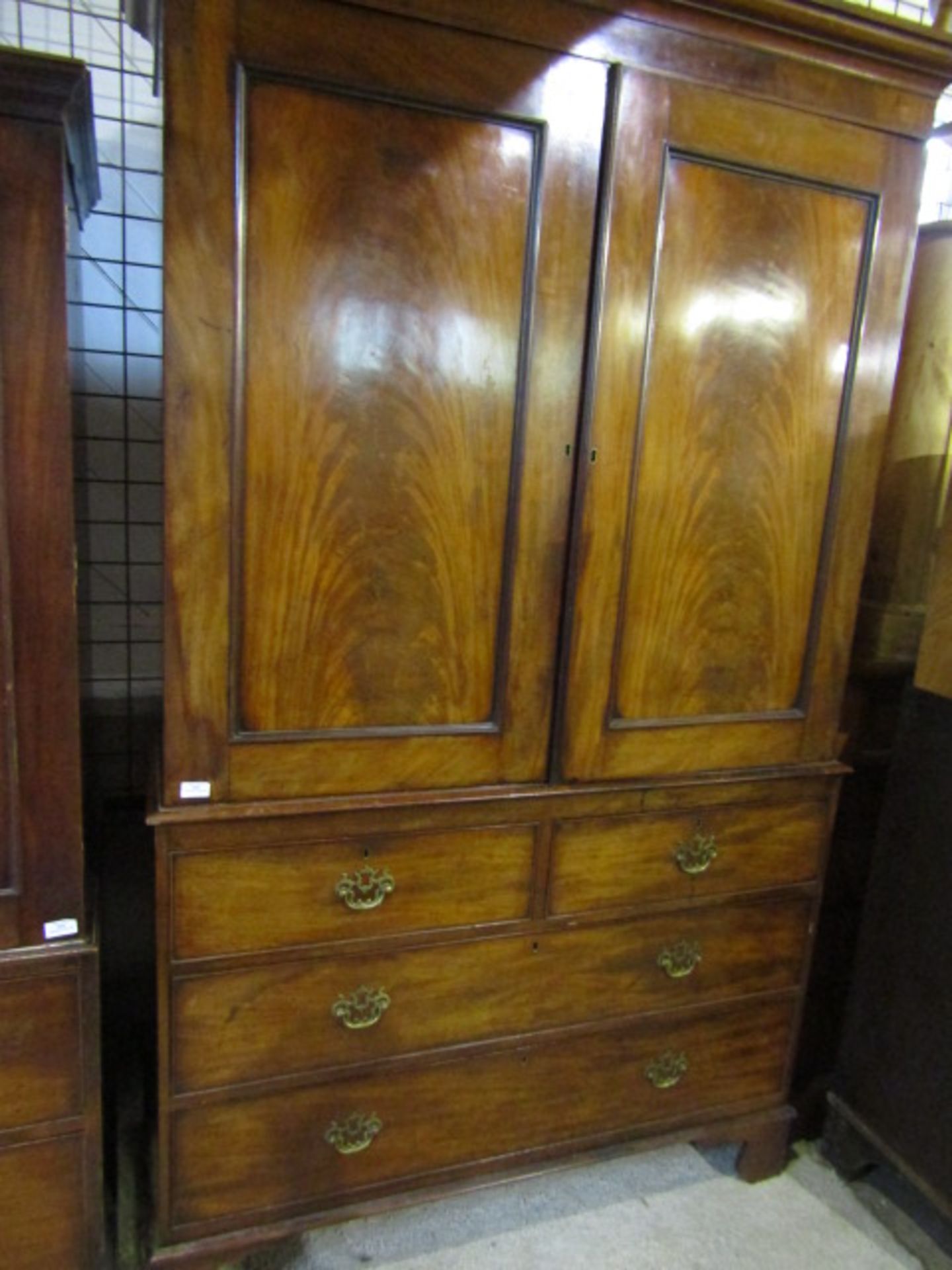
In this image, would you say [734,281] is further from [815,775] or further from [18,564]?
[18,564]

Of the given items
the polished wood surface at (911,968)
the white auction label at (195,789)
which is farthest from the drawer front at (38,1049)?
the polished wood surface at (911,968)

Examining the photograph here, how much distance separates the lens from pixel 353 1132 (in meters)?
1.38

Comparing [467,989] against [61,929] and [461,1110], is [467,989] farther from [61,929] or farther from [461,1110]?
[61,929]

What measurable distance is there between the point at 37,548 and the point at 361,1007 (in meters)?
0.81

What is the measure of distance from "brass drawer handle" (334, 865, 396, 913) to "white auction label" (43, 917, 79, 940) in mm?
351

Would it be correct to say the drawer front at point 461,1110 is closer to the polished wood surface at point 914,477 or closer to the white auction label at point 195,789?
the white auction label at point 195,789

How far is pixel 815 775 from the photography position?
1.53 m

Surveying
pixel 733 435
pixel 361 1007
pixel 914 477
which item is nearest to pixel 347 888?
pixel 361 1007

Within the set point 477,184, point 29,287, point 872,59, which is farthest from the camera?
point 872,59

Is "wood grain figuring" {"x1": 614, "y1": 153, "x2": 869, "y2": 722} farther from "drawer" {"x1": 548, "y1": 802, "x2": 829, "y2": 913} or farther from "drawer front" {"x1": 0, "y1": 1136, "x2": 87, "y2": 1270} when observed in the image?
"drawer front" {"x1": 0, "y1": 1136, "x2": 87, "y2": 1270}

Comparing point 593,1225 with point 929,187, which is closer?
point 593,1225

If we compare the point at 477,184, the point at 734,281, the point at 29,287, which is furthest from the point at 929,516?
the point at 29,287

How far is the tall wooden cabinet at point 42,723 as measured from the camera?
3.23 ft

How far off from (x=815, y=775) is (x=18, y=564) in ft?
4.22
